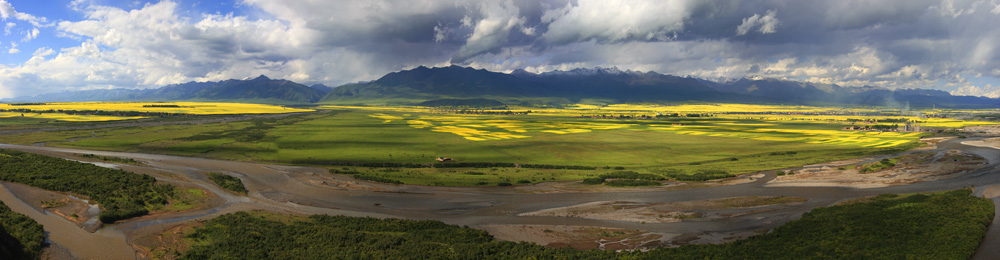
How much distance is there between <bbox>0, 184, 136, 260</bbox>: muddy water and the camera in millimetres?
30203

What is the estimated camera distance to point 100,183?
47.9m

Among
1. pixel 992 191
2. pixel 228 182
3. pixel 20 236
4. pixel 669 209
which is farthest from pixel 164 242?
pixel 992 191

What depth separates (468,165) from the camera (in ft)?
238

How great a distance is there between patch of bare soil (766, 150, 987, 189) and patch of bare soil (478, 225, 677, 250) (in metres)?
30.8

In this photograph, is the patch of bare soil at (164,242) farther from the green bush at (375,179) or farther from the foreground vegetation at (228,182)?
the green bush at (375,179)

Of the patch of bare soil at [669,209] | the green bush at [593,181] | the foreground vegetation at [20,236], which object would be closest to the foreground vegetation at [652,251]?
the patch of bare soil at [669,209]

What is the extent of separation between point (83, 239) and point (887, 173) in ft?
306

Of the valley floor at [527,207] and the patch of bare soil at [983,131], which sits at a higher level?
the patch of bare soil at [983,131]

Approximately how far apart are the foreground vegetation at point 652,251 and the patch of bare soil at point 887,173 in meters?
16.6

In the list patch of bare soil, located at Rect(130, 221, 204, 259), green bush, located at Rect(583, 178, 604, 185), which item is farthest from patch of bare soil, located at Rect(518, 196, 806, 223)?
patch of bare soil, located at Rect(130, 221, 204, 259)

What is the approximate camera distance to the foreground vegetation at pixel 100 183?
4028cm

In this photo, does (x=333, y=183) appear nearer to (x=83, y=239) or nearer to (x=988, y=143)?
(x=83, y=239)

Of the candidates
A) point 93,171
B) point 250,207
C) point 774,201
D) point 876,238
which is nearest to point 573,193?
point 774,201

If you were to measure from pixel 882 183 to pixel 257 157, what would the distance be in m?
98.6
